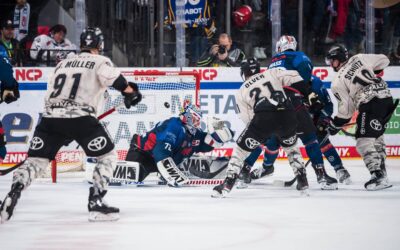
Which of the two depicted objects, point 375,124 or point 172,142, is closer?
point 375,124

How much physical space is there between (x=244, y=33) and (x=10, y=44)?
2.79 metres

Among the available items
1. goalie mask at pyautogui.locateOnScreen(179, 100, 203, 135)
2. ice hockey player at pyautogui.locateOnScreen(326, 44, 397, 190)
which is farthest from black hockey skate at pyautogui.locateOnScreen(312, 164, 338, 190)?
goalie mask at pyautogui.locateOnScreen(179, 100, 203, 135)

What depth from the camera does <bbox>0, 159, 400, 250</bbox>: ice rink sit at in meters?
5.12

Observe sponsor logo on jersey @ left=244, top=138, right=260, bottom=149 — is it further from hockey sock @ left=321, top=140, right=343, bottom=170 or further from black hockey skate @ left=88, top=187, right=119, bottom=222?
black hockey skate @ left=88, top=187, right=119, bottom=222

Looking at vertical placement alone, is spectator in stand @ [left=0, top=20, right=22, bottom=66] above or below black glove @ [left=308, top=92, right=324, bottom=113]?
above

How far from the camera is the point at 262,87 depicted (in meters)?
7.25

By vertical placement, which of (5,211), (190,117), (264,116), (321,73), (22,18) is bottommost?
(5,211)

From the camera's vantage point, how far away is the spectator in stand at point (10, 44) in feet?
33.4

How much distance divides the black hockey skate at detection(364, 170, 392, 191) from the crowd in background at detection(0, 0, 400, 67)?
310 cm

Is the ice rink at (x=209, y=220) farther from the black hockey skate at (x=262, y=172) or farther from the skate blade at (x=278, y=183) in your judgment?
the black hockey skate at (x=262, y=172)

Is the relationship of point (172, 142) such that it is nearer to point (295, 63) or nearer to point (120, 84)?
point (295, 63)

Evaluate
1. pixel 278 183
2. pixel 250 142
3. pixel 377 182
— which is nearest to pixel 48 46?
pixel 278 183

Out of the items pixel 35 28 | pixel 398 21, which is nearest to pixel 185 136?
pixel 35 28

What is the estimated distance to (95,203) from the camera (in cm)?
602
